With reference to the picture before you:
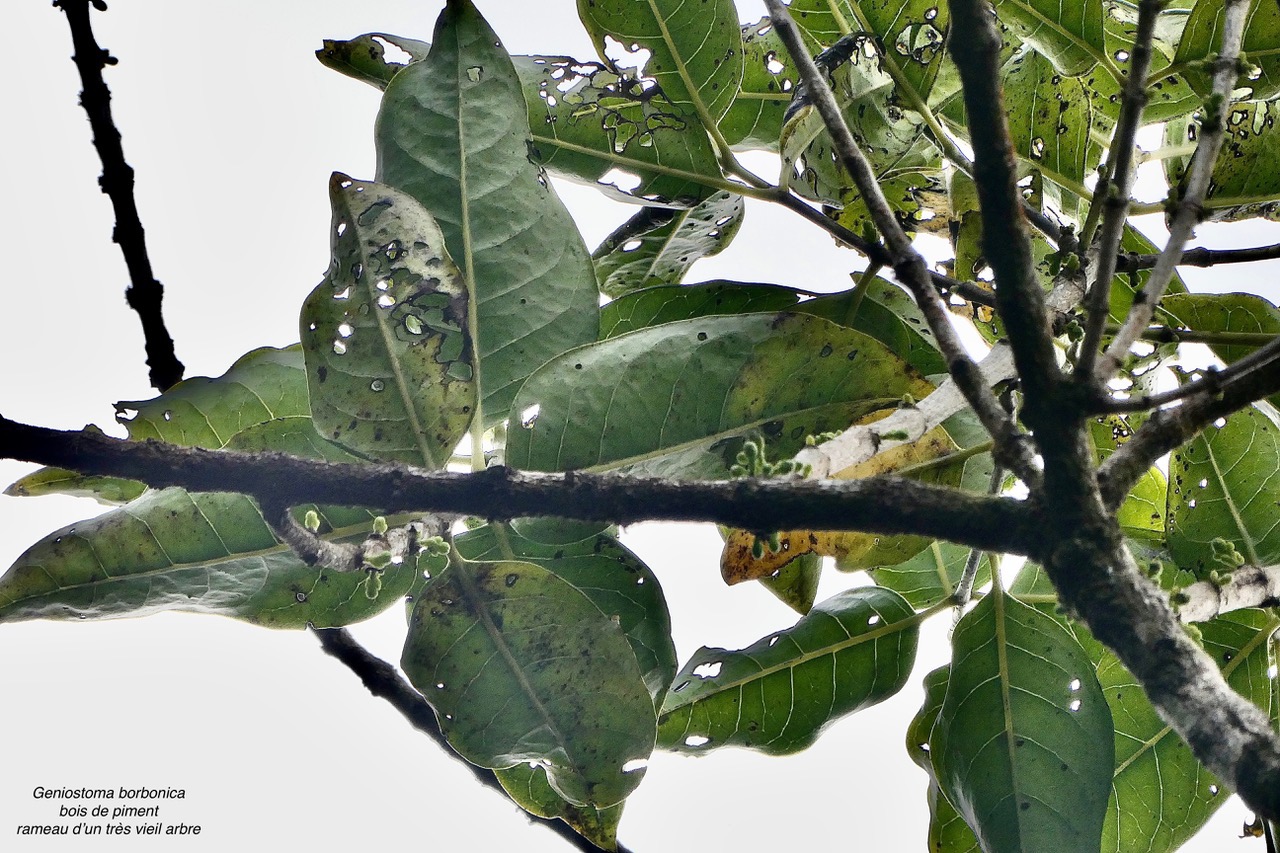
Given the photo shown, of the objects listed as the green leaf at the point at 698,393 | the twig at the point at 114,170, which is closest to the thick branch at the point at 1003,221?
the green leaf at the point at 698,393

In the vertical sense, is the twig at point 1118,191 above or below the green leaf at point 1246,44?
below

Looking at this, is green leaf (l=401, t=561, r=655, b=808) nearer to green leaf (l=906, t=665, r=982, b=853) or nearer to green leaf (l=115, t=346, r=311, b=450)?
green leaf (l=115, t=346, r=311, b=450)

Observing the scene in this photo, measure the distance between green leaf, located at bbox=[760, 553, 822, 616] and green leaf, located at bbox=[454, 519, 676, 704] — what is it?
18 cm

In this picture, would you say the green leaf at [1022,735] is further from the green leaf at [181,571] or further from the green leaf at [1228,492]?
the green leaf at [181,571]

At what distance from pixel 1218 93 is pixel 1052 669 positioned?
0.44 meters

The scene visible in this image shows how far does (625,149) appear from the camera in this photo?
86cm

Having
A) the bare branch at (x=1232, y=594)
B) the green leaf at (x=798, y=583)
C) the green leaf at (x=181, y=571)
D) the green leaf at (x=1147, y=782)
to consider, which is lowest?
the green leaf at (x=1147, y=782)

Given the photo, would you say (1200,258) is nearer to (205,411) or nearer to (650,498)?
(650,498)

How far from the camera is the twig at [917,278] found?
1.54 feet

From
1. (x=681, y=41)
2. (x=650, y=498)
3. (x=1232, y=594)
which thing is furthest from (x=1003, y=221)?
(x=681, y=41)

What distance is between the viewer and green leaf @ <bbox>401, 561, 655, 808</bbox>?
61 cm

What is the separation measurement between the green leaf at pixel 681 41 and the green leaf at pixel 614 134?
23 millimetres

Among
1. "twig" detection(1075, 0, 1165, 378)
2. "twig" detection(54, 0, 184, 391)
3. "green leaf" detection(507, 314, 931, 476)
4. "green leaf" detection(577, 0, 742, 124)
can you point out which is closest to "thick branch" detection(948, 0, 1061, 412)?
"twig" detection(1075, 0, 1165, 378)

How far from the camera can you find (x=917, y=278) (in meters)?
0.53
